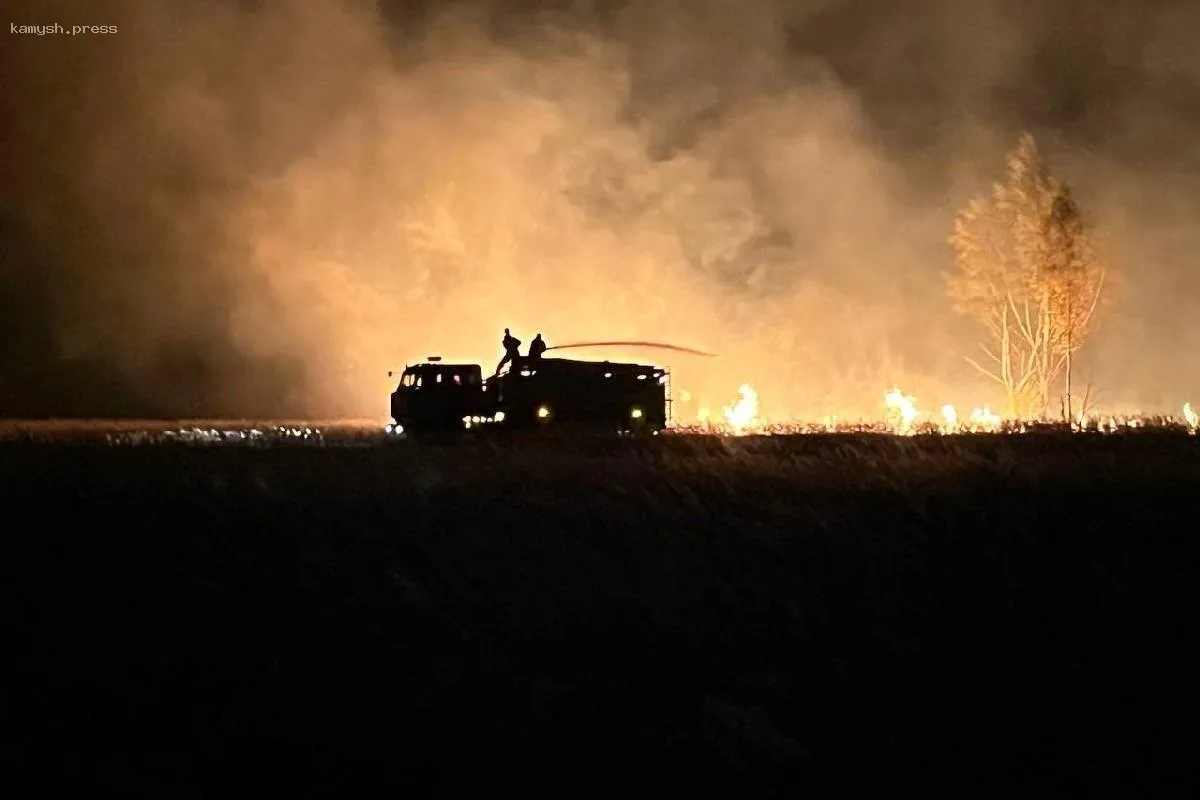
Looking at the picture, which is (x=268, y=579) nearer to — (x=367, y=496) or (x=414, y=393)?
(x=367, y=496)

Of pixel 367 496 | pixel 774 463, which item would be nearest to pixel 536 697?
pixel 367 496

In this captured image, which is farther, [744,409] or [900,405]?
[744,409]

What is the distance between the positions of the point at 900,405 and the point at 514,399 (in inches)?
627

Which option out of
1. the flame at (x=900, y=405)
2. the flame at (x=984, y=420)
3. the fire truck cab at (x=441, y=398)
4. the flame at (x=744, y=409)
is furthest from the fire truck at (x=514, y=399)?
the flame at (x=900, y=405)

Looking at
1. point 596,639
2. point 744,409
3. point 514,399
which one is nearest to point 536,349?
point 514,399

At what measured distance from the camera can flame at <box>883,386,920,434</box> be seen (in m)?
35.0

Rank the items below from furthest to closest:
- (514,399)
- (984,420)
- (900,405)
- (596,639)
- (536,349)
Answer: (900,405) < (984,420) < (536,349) < (514,399) < (596,639)

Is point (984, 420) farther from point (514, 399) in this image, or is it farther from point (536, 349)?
point (514, 399)

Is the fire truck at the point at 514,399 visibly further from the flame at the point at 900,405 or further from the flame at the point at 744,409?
the flame at the point at 900,405

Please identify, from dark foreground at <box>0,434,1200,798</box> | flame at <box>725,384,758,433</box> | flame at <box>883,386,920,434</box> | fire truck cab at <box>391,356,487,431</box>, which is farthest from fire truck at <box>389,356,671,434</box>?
dark foreground at <box>0,434,1200,798</box>

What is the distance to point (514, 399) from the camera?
26328mm

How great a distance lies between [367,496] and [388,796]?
7.16 metres

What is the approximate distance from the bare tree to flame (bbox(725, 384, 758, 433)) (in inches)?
301

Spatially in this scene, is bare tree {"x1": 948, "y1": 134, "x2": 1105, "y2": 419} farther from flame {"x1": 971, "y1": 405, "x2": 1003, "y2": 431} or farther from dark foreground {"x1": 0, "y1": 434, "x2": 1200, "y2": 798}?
dark foreground {"x1": 0, "y1": 434, "x2": 1200, "y2": 798}
